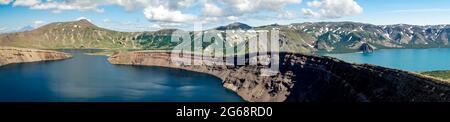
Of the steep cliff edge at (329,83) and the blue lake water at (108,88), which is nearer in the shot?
the steep cliff edge at (329,83)

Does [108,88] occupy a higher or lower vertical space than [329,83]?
lower

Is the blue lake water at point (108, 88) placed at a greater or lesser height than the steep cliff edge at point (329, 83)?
lesser

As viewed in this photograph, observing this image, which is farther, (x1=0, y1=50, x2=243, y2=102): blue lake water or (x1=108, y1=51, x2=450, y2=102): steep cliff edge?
(x1=0, y1=50, x2=243, y2=102): blue lake water

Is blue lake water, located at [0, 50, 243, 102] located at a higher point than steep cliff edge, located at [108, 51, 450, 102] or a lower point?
lower

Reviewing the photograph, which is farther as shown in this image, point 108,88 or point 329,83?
point 108,88
